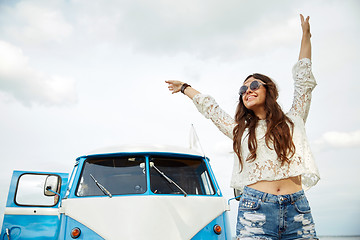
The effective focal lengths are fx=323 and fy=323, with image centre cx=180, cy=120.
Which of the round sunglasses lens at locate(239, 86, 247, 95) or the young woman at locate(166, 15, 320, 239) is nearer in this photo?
the young woman at locate(166, 15, 320, 239)

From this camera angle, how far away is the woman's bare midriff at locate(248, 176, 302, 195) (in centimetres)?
199

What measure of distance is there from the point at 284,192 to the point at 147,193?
2.42 m

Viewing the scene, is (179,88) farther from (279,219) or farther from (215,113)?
(279,219)

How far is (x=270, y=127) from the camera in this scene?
2.11 meters

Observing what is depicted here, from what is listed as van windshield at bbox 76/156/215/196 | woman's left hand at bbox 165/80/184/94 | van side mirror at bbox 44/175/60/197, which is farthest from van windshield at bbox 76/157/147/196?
woman's left hand at bbox 165/80/184/94

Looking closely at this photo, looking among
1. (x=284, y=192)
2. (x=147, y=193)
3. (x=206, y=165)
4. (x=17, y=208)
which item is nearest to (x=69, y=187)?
(x=147, y=193)

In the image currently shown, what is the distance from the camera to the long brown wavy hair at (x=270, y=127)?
2.03 meters

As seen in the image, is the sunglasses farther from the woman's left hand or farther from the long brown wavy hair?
the woman's left hand

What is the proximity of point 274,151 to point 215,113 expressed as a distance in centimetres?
50

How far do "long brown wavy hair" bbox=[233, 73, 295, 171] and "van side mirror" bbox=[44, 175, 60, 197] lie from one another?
10.5ft

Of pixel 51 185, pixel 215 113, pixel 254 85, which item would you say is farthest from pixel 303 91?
pixel 51 185

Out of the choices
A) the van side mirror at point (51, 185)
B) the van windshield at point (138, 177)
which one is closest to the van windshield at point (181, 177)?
the van windshield at point (138, 177)

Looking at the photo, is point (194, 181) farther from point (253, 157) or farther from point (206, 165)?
point (253, 157)

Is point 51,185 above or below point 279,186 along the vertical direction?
above
